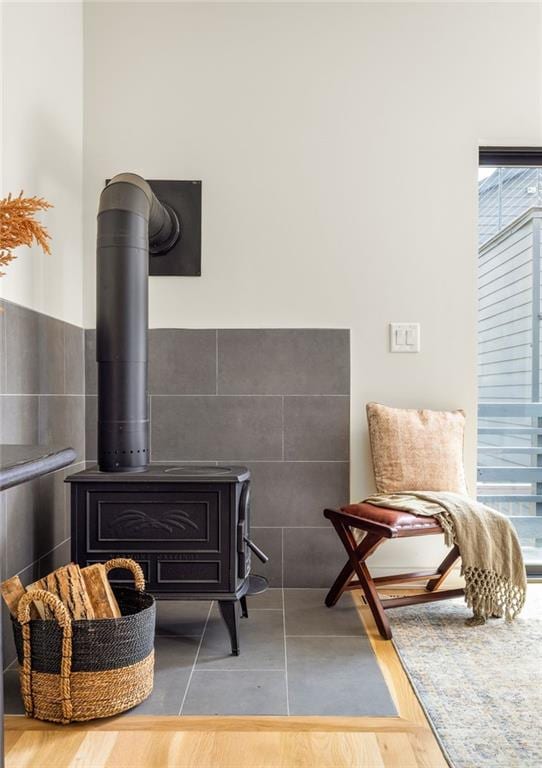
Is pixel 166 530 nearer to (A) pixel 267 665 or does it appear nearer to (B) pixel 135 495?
(B) pixel 135 495

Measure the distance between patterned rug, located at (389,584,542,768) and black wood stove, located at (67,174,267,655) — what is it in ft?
2.19

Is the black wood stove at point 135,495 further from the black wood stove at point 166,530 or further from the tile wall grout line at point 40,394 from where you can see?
the tile wall grout line at point 40,394

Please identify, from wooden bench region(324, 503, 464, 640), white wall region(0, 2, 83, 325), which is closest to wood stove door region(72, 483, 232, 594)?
wooden bench region(324, 503, 464, 640)

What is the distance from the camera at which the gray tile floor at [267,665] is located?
184cm

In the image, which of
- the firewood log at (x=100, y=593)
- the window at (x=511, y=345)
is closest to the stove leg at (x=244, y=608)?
the firewood log at (x=100, y=593)

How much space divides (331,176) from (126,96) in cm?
100

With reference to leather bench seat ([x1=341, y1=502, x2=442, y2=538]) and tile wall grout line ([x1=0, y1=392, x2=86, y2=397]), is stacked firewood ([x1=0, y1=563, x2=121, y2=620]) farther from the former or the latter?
leather bench seat ([x1=341, y1=502, x2=442, y2=538])

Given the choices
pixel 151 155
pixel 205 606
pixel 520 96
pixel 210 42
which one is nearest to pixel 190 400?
pixel 205 606

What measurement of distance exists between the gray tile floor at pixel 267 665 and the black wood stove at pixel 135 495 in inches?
6.5

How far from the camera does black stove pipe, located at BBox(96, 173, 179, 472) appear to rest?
2.25 meters

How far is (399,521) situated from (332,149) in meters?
1.69

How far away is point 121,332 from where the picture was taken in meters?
2.25

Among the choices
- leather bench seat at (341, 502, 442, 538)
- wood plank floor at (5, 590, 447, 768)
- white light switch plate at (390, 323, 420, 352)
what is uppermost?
white light switch plate at (390, 323, 420, 352)

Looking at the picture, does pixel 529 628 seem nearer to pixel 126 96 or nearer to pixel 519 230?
pixel 519 230
